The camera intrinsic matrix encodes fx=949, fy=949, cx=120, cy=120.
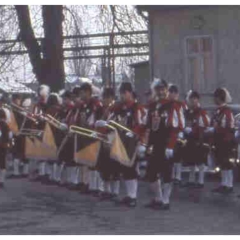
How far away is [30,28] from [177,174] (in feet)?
37.6

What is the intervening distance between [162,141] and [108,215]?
56.3 inches

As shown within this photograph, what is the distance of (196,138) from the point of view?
1712 cm

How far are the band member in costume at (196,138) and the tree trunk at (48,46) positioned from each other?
1074 cm

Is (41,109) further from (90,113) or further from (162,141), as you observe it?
(162,141)

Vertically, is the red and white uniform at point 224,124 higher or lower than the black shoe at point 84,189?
higher

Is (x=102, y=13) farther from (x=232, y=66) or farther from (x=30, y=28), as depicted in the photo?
(x=232, y=66)

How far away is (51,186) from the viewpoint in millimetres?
18047

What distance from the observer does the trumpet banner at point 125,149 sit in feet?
46.3

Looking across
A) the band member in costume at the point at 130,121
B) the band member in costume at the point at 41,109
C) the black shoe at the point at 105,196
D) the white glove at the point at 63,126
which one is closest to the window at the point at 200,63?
the band member in costume at the point at 41,109

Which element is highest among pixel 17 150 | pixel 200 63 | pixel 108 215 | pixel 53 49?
pixel 53 49

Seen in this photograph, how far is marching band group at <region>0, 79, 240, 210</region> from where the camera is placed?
1371 centimetres

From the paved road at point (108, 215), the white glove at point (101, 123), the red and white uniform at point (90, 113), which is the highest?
the red and white uniform at point (90, 113)

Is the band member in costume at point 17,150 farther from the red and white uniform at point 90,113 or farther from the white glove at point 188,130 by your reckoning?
the white glove at point 188,130

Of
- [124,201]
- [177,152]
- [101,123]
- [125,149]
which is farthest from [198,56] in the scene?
[124,201]
